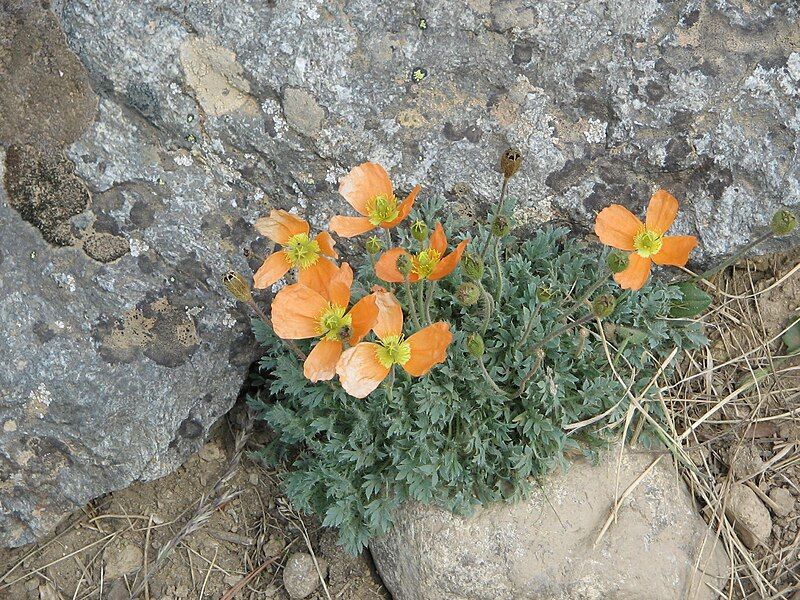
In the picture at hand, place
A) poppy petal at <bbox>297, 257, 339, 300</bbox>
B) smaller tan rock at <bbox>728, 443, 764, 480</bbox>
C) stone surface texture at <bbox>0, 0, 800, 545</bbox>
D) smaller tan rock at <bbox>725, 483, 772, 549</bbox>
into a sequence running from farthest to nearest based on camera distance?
smaller tan rock at <bbox>728, 443, 764, 480</bbox>
smaller tan rock at <bbox>725, 483, 772, 549</bbox>
stone surface texture at <bbox>0, 0, 800, 545</bbox>
poppy petal at <bbox>297, 257, 339, 300</bbox>

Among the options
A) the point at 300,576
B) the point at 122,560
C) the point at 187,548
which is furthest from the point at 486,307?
the point at 122,560

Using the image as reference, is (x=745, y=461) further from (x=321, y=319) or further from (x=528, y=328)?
(x=321, y=319)

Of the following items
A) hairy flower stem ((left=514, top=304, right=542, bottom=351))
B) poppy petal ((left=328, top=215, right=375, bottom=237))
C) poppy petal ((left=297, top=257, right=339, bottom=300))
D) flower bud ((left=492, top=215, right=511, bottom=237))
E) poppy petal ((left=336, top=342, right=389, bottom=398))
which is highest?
flower bud ((left=492, top=215, right=511, bottom=237))

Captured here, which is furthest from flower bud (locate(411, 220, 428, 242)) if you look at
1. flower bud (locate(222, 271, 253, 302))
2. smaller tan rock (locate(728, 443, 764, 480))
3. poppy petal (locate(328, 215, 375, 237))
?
smaller tan rock (locate(728, 443, 764, 480))

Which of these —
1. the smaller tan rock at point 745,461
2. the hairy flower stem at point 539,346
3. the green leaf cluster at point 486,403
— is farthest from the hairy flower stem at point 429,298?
the smaller tan rock at point 745,461

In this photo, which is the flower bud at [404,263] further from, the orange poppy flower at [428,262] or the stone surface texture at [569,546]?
the stone surface texture at [569,546]

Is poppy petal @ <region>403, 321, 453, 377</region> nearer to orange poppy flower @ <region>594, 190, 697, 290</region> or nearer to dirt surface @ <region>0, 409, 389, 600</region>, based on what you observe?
orange poppy flower @ <region>594, 190, 697, 290</region>

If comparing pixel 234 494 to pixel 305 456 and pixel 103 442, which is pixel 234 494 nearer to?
pixel 305 456

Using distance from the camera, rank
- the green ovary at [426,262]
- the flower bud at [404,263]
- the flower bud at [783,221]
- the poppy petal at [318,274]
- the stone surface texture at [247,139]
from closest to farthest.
Answer: the flower bud at [404,263]
the flower bud at [783,221]
the green ovary at [426,262]
the poppy petal at [318,274]
the stone surface texture at [247,139]
